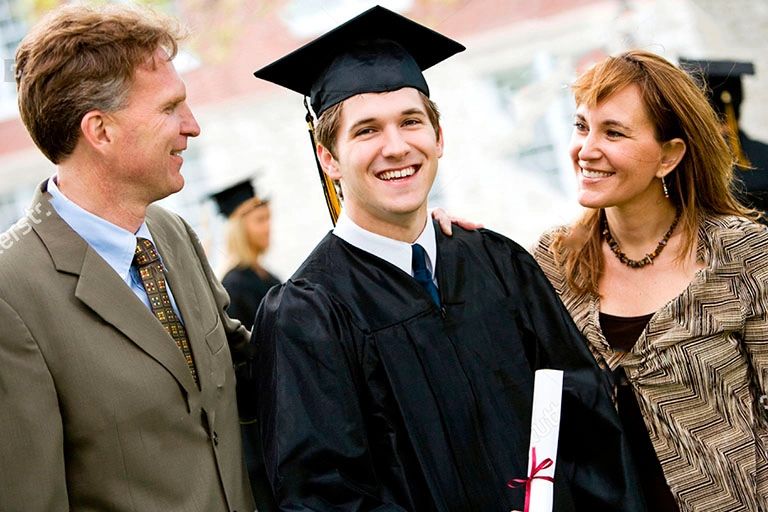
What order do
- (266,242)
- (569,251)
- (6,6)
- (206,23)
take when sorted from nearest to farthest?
(569,251), (266,242), (206,23), (6,6)

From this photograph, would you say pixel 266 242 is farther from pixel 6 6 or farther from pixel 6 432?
pixel 6 6

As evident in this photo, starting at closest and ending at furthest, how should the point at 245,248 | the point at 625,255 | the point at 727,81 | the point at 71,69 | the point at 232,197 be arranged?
the point at 71,69 → the point at 625,255 → the point at 727,81 → the point at 245,248 → the point at 232,197

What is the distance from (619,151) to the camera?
9.31 ft

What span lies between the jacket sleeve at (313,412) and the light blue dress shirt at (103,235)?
326 mm

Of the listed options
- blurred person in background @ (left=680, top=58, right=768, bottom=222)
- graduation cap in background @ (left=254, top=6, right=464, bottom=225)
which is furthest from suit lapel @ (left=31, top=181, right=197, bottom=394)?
blurred person in background @ (left=680, top=58, right=768, bottom=222)

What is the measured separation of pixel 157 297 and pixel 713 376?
145 cm

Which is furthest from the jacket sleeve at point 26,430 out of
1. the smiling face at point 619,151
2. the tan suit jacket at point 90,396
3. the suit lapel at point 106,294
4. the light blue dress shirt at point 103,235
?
the smiling face at point 619,151

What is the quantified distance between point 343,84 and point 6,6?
37.2 ft

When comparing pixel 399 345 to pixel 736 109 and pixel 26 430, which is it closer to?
pixel 26 430

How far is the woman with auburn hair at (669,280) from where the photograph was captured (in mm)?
2652

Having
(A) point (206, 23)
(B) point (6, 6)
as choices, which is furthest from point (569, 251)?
(B) point (6, 6)

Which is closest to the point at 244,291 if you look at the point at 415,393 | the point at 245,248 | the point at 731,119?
the point at 245,248

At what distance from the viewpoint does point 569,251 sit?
9.74 feet

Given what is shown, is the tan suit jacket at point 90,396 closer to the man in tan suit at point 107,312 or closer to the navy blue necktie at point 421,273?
the man in tan suit at point 107,312
